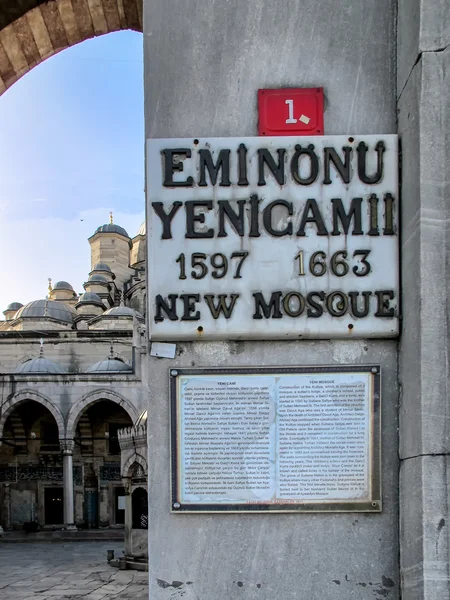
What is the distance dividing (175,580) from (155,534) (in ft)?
0.68

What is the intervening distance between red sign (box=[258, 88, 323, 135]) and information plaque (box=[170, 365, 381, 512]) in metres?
1.07

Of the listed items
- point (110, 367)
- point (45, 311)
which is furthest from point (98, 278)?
point (110, 367)

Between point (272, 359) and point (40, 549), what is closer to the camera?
point (272, 359)

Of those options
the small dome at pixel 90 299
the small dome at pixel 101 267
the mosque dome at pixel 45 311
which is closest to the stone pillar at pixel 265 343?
the mosque dome at pixel 45 311

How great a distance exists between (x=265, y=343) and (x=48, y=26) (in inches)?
135

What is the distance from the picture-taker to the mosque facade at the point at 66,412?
21.4 m

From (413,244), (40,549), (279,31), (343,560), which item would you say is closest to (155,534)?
(343,560)

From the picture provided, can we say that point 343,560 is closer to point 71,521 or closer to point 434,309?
point 434,309

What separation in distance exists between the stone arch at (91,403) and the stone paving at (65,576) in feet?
16.7

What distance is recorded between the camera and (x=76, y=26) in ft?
14.6

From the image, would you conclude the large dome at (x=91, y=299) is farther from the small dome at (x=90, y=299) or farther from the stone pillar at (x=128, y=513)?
the stone pillar at (x=128, y=513)

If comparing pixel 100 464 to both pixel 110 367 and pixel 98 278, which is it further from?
pixel 98 278

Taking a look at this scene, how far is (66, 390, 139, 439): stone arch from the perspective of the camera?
69.6 ft

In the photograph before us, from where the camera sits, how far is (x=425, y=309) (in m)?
2.14
